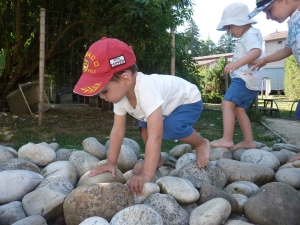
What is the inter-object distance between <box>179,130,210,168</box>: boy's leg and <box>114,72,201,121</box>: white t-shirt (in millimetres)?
237

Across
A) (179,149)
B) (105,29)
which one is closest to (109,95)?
(179,149)

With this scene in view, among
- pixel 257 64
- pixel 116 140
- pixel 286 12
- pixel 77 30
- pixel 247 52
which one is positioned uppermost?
pixel 77 30

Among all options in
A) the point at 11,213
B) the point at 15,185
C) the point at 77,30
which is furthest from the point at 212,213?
the point at 77,30

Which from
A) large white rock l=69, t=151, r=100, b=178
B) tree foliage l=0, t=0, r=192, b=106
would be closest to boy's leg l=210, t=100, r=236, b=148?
large white rock l=69, t=151, r=100, b=178

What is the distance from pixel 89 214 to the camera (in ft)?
6.69

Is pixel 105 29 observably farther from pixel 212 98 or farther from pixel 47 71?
pixel 212 98

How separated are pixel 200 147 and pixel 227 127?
3.00 feet

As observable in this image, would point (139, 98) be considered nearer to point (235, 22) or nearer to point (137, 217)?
point (137, 217)

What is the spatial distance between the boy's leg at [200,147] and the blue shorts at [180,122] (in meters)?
0.07

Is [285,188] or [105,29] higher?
[105,29]

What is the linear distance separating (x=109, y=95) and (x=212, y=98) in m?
15.9

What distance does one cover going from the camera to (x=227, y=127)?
371 cm

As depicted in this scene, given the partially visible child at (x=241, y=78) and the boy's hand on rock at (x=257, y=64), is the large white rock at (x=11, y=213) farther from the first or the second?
the boy's hand on rock at (x=257, y=64)

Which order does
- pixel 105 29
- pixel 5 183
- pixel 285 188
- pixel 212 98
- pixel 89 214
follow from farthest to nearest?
pixel 212 98
pixel 105 29
pixel 5 183
pixel 285 188
pixel 89 214
